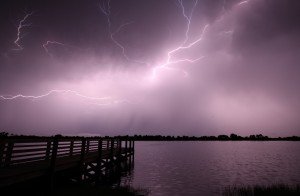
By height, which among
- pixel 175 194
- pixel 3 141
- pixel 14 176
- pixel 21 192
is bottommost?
pixel 175 194

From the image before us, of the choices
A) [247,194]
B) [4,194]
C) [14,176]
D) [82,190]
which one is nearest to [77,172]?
[82,190]

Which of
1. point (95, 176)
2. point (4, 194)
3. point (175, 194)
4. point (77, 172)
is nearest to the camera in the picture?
point (4, 194)

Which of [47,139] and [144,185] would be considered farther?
[144,185]

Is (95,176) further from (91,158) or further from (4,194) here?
(4,194)

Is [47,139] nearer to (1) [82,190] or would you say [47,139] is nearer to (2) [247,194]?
(1) [82,190]

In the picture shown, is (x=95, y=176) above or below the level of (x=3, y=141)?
below

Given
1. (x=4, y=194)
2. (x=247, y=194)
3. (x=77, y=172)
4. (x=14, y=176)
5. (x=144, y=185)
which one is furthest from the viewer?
(x=144, y=185)

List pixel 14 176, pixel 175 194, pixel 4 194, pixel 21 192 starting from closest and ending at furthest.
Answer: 1. pixel 14 176
2. pixel 4 194
3. pixel 21 192
4. pixel 175 194

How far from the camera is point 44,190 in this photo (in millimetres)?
11328

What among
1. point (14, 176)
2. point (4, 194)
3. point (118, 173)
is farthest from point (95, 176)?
point (14, 176)

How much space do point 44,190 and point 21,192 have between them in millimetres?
931

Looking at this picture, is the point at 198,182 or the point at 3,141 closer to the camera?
the point at 3,141

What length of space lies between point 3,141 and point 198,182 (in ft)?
61.2

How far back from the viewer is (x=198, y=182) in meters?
23.6
